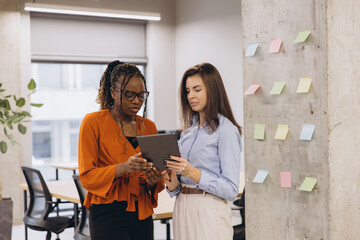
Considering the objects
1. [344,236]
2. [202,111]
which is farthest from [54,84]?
[344,236]

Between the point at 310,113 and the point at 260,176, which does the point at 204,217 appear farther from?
the point at 310,113

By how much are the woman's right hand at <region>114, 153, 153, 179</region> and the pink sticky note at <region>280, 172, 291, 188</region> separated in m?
0.67

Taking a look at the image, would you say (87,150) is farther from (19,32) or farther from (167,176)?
(19,32)

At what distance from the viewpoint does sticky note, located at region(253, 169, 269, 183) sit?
2.36 m

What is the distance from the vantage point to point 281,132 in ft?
7.41

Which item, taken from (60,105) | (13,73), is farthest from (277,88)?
(60,105)

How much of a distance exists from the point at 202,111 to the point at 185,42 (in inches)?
197

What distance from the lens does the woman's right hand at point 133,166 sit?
1.95m

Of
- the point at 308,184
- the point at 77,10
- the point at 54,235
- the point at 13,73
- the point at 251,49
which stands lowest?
the point at 54,235

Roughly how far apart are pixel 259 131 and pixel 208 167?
381 mm

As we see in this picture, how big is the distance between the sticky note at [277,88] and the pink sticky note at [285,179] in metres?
0.38

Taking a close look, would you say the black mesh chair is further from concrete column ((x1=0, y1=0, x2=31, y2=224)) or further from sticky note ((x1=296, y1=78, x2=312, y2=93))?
concrete column ((x1=0, y1=0, x2=31, y2=224))

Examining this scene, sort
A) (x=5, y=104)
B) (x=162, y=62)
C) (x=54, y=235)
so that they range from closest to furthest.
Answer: (x=5, y=104), (x=54, y=235), (x=162, y=62)

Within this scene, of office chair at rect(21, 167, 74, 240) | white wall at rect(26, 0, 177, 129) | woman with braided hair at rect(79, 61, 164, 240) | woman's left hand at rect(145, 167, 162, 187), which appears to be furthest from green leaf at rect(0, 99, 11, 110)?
white wall at rect(26, 0, 177, 129)
